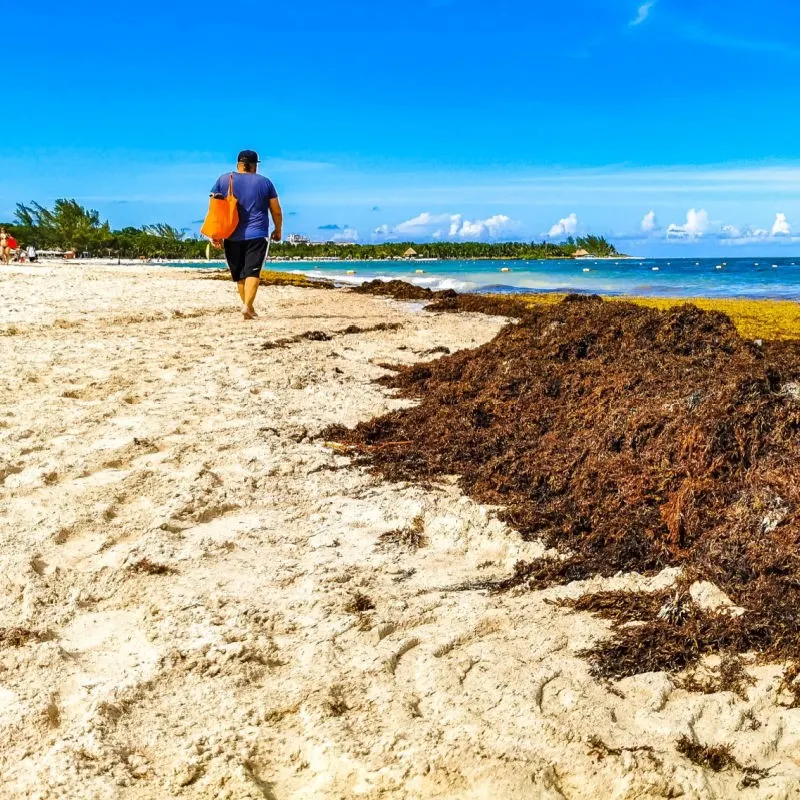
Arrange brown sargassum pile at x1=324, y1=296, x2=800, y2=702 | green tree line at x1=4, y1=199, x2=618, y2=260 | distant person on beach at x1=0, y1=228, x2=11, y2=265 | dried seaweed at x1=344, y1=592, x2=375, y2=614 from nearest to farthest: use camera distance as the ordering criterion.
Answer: brown sargassum pile at x1=324, y1=296, x2=800, y2=702
dried seaweed at x1=344, y1=592, x2=375, y2=614
distant person on beach at x1=0, y1=228, x2=11, y2=265
green tree line at x1=4, y1=199, x2=618, y2=260

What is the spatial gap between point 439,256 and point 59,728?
13324 cm

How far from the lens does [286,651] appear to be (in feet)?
7.26

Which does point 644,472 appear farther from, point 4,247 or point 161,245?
point 161,245

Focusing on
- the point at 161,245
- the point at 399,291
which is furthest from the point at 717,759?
the point at 161,245

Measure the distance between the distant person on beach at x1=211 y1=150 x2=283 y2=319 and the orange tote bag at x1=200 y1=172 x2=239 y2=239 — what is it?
12cm

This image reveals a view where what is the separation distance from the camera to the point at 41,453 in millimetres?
3967

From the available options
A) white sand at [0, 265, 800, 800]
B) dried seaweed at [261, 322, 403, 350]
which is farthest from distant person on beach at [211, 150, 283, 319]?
white sand at [0, 265, 800, 800]

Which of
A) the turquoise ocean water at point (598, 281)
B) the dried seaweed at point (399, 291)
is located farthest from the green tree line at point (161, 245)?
the dried seaweed at point (399, 291)

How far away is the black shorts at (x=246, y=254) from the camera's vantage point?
9.17 m

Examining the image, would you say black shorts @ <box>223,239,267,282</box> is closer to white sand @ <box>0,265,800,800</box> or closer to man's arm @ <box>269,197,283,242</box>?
man's arm @ <box>269,197,283,242</box>

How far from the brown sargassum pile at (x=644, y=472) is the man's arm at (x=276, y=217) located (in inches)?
188

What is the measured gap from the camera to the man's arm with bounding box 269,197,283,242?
9.22 metres

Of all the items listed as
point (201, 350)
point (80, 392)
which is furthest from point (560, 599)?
point (201, 350)

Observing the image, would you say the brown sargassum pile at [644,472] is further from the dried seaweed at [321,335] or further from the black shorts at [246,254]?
the black shorts at [246,254]
